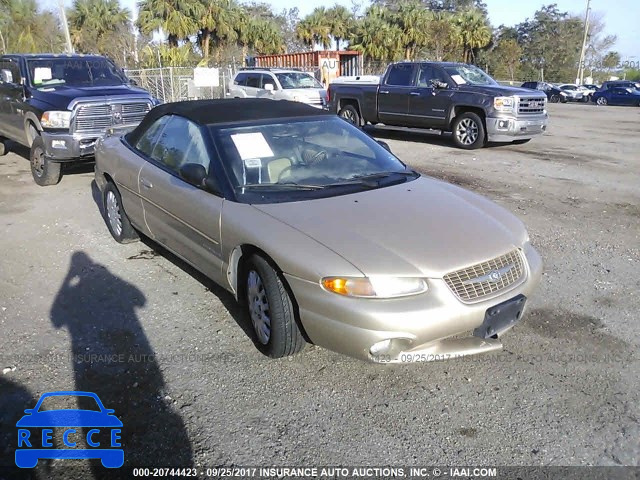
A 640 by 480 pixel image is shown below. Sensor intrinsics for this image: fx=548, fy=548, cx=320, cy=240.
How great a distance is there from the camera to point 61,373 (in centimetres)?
340

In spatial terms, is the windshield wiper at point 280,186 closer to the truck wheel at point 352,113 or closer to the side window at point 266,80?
the truck wheel at point 352,113

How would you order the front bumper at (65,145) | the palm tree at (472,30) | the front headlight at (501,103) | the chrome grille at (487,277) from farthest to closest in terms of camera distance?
the palm tree at (472,30) → the front headlight at (501,103) → the front bumper at (65,145) → the chrome grille at (487,277)

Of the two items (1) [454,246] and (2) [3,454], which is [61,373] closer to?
(2) [3,454]

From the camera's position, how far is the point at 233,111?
4434 millimetres

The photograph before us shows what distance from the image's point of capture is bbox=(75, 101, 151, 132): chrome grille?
8098 mm

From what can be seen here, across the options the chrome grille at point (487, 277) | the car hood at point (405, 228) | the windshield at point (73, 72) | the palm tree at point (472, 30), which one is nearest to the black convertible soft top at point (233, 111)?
the car hood at point (405, 228)

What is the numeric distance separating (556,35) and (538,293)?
231 ft

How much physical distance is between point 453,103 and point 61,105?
25.6 ft

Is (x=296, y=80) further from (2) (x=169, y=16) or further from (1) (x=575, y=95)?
(1) (x=575, y=95)

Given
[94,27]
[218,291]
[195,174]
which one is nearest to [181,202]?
[195,174]

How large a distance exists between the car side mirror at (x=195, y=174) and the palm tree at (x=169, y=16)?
34.5 metres

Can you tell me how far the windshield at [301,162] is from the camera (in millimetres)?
3811

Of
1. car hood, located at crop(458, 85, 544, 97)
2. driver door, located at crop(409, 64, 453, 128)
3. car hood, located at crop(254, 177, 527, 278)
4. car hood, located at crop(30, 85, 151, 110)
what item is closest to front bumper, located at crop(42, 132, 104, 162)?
car hood, located at crop(30, 85, 151, 110)

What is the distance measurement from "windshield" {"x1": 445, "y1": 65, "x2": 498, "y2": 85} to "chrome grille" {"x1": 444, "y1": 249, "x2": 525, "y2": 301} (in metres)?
9.58
